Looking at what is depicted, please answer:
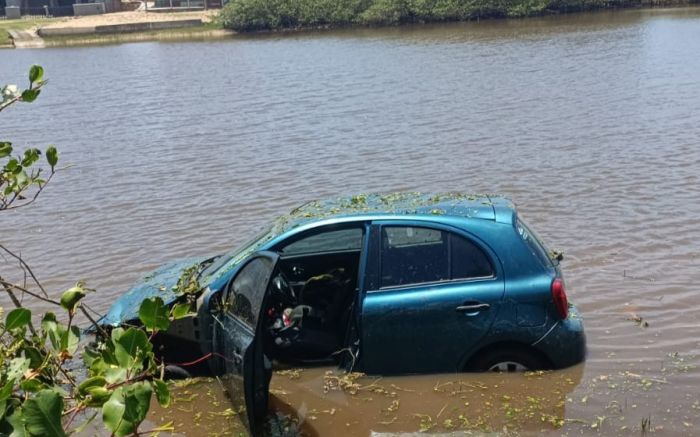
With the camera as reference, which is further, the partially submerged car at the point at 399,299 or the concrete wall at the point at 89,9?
the concrete wall at the point at 89,9

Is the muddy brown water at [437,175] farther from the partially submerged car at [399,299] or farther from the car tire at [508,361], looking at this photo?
the partially submerged car at [399,299]

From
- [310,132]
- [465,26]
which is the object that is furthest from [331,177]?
[465,26]

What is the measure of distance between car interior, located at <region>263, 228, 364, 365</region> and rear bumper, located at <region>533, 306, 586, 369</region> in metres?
1.53

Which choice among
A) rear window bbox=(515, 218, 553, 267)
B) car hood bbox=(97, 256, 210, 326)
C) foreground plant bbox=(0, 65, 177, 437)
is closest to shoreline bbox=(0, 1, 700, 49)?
car hood bbox=(97, 256, 210, 326)

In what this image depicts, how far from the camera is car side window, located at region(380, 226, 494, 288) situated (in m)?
6.11

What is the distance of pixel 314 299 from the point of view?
660cm

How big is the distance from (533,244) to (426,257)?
87 cm

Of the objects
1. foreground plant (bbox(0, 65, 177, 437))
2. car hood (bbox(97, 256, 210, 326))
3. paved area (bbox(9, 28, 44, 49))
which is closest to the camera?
foreground plant (bbox(0, 65, 177, 437))

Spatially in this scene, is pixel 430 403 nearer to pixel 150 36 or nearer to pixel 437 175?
pixel 437 175

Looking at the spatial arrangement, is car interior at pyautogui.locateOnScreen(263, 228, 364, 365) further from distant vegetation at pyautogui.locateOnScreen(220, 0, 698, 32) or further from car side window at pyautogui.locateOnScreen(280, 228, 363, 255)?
distant vegetation at pyautogui.locateOnScreen(220, 0, 698, 32)

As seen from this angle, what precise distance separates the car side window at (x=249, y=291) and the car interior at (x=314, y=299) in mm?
375

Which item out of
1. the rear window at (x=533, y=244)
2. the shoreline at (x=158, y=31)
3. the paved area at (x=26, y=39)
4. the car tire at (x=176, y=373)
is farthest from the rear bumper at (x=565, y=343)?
the paved area at (x=26, y=39)

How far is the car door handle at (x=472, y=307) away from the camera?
5.99m

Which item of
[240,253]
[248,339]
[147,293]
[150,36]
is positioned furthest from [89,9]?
[248,339]
